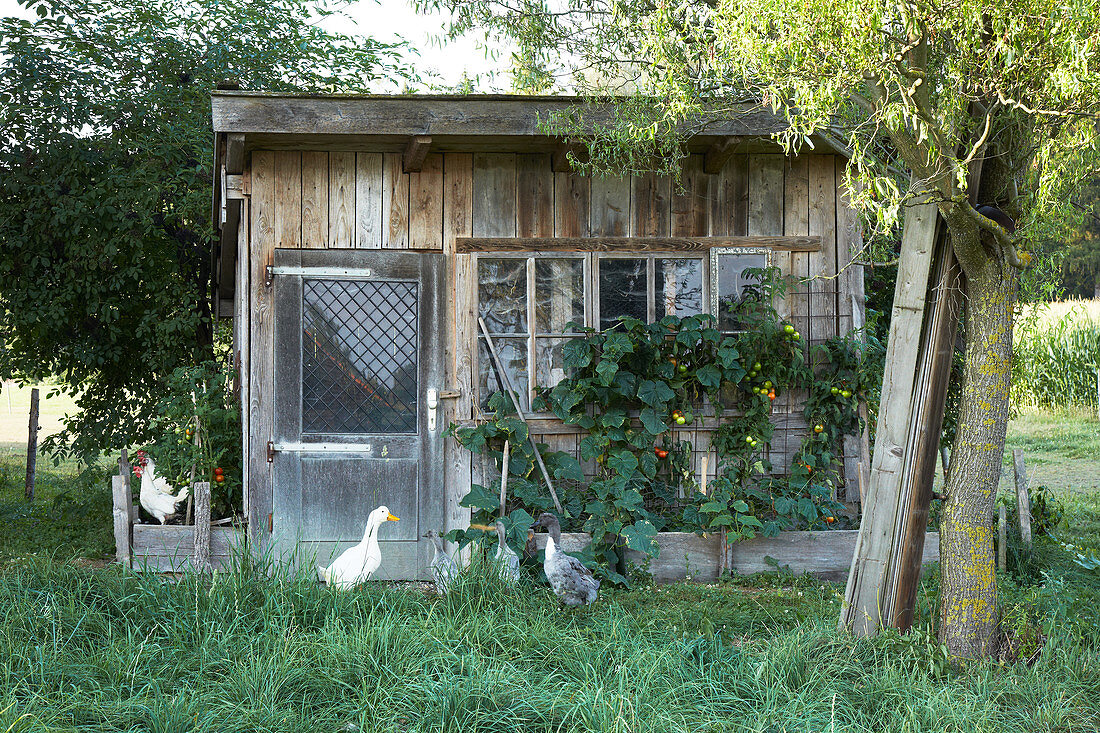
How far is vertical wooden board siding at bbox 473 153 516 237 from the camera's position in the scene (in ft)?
19.8

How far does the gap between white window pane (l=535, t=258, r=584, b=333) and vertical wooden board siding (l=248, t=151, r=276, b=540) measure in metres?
1.83

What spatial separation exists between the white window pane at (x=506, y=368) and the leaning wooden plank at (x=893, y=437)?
8.73 feet

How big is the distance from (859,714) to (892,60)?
254 centimetres

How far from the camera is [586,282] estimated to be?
6.15 metres

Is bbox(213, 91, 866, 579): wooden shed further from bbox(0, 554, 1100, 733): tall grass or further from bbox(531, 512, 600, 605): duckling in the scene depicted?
bbox(0, 554, 1100, 733): tall grass

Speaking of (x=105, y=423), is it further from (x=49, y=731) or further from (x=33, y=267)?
(x=49, y=731)

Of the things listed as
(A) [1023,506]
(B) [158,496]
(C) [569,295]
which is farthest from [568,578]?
(A) [1023,506]

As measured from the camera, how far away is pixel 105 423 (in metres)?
9.28

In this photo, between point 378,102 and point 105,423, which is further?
point 105,423

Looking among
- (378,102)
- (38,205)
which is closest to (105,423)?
(38,205)

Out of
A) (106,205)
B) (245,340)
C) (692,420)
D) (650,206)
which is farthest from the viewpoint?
(106,205)

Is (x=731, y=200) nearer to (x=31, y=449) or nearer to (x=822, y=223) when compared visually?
(x=822, y=223)

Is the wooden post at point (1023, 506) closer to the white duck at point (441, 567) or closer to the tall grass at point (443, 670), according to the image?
the tall grass at point (443, 670)

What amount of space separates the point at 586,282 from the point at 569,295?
0.15 meters
